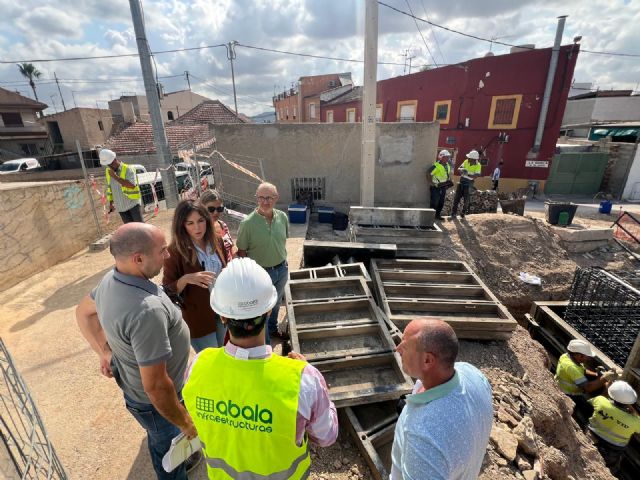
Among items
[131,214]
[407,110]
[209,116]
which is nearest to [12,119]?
[209,116]

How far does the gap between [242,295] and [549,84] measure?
65.8ft

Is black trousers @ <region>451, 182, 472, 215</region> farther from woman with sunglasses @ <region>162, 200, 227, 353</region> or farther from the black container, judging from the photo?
woman with sunglasses @ <region>162, 200, 227, 353</region>

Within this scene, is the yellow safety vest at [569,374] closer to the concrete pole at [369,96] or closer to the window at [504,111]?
the concrete pole at [369,96]

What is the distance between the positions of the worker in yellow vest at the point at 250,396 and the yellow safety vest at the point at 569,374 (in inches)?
216

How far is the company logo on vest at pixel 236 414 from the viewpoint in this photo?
1281mm

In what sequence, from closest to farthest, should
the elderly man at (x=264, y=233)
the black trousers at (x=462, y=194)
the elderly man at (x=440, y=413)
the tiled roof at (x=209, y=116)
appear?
the elderly man at (x=440, y=413)
the elderly man at (x=264, y=233)
the black trousers at (x=462, y=194)
the tiled roof at (x=209, y=116)

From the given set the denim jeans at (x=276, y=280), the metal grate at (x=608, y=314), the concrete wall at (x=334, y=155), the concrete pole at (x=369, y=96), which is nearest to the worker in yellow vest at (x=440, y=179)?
the concrete wall at (x=334, y=155)

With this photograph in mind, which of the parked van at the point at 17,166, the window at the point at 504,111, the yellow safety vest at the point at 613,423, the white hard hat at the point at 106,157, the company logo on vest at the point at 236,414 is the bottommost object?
the yellow safety vest at the point at 613,423

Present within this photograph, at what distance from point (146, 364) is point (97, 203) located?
301 inches

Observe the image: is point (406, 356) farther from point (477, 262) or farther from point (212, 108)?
point (212, 108)

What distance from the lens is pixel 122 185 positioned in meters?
5.93

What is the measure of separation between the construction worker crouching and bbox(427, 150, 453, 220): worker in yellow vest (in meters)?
5.02

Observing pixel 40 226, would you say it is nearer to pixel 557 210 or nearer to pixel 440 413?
pixel 440 413

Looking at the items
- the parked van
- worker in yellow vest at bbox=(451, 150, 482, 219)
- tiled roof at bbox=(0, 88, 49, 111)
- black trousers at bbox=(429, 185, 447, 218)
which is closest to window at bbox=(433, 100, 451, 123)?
worker in yellow vest at bbox=(451, 150, 482, 219)
